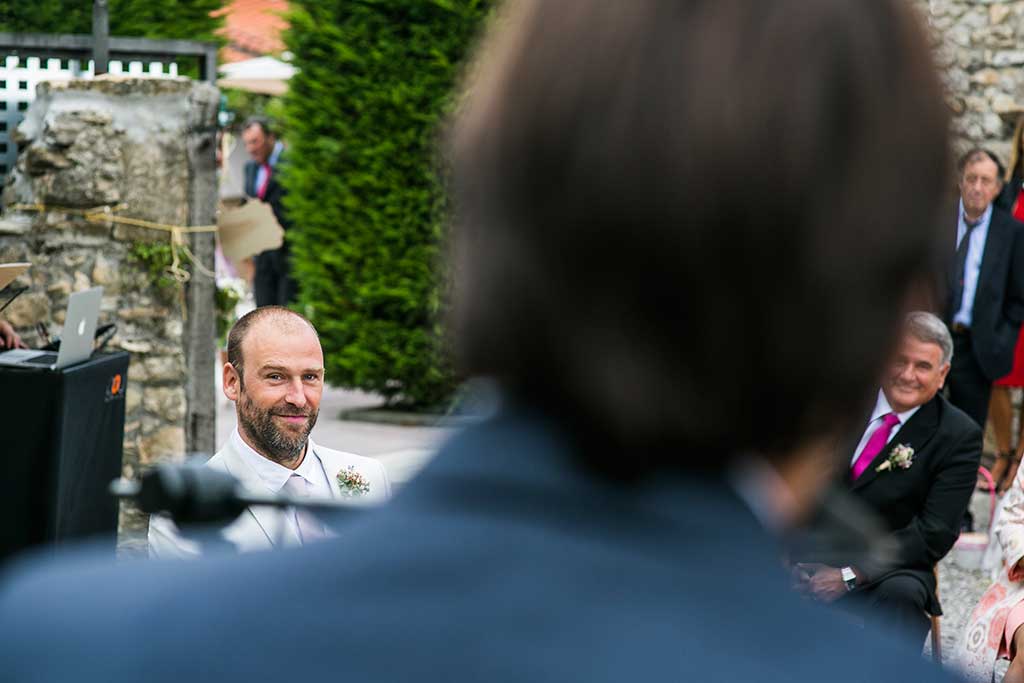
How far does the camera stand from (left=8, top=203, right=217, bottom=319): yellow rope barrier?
6008 mm

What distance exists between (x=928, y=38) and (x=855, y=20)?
8 centimetres

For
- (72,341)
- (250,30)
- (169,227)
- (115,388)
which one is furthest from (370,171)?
(250,30)

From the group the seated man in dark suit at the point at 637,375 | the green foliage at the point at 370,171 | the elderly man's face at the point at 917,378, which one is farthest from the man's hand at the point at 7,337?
the seated man in dark suit at the point at 637,375

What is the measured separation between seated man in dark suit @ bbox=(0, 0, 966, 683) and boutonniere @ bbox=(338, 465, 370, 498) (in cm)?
271

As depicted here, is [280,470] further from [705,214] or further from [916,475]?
[705,214]

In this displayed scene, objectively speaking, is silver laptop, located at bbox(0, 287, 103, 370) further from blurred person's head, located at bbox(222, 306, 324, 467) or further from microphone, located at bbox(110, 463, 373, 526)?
microphone, located at bbox(110, 463, 373, 526)

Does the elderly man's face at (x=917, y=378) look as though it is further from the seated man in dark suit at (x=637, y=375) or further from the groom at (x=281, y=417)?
the seated man in dark suit at (x=637, y=375)

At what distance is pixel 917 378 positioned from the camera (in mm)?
4727

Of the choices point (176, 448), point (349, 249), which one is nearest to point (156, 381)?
point (176, 448)

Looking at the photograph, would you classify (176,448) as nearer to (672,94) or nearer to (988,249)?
(988,249)

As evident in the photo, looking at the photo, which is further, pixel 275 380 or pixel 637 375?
pixel 275 380

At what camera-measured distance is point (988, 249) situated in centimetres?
755

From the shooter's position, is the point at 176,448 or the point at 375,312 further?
the point at 375,312

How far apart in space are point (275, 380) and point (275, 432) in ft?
0.55
